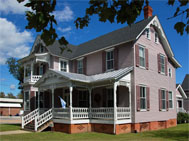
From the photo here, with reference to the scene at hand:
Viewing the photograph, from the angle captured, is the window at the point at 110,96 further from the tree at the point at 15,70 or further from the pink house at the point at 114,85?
the tree at the point at 15,70

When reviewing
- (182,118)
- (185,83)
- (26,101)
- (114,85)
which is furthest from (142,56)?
(185,83)

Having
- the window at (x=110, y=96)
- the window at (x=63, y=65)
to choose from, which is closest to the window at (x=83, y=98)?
the window at (x=110, y=96)

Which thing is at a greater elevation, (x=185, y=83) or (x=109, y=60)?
(x=109, y=60)

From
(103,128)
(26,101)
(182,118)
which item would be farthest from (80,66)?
(182,118)

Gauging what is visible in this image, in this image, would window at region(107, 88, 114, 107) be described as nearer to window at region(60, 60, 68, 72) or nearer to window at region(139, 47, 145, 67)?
window at region(139, 47, 145, 67)

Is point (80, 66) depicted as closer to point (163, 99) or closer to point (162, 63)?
point (162, 63)

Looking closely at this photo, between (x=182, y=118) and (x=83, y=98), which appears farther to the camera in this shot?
(x=182, y=118)

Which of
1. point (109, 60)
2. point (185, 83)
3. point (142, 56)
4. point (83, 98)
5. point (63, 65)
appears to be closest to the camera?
point (142, 56)

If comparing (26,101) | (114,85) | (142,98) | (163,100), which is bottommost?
(26,101)

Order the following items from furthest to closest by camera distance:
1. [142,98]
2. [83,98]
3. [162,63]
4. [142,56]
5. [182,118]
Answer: [182,118] → [162,63] → [83,98] → [142,56] → [142,98]

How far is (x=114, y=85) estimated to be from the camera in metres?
15.6

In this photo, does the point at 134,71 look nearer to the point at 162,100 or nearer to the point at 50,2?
the point at 162,100

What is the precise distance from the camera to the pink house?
16.2 metres

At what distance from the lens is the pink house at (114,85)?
16250 mm
